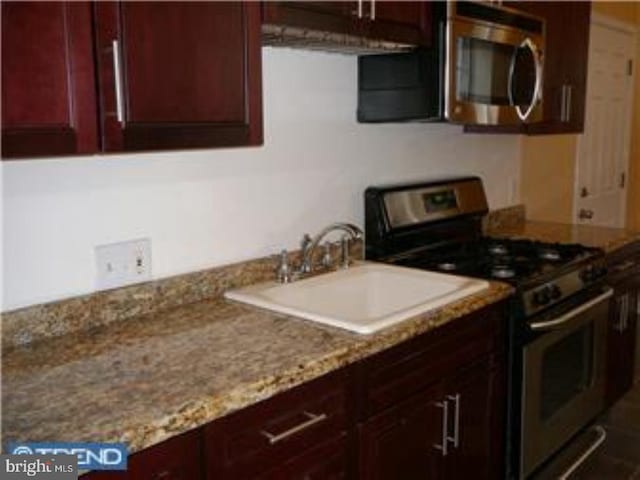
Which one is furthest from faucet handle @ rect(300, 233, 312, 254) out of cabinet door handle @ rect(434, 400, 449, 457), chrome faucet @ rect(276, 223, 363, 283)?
cabinet door handle @ rect(434, 400, 449, 457)

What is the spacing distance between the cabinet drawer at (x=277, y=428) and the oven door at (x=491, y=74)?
1109 mm

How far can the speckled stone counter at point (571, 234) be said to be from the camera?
2682 millimetres

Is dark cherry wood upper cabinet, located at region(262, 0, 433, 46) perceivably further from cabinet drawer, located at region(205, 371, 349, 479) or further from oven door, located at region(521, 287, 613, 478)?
oven door, located at region(521, 287, 613, 478)

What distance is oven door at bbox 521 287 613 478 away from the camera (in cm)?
211

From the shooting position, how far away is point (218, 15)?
1.39 meters

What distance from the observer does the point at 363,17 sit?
5.84ft

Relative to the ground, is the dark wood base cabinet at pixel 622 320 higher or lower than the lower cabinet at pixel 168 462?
lower

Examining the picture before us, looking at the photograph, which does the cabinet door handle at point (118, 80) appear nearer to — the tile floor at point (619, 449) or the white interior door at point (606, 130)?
the tile floor at point (619, 449)

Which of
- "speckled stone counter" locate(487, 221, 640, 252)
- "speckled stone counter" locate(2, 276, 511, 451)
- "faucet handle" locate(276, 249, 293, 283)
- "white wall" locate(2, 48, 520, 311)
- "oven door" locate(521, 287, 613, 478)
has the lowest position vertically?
"oven door" locate(521, 287, 613, 478)

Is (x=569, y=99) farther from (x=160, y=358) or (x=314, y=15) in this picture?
(x=160, y=358)

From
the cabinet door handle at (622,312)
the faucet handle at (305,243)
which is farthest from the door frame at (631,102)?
the faucet handle at (305,243)

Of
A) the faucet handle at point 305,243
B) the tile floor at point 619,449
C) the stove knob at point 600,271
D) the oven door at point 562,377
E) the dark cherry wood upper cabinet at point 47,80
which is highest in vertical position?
the dark cherry wood upper cabinet at point 47,80

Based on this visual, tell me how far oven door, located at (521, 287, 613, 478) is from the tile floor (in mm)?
214

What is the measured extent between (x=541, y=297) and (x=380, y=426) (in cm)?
84
